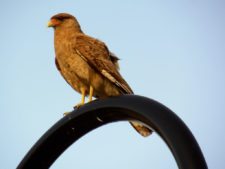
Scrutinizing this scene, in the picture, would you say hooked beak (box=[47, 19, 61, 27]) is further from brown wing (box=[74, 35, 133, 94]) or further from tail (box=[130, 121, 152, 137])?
tail (box=[130, 121, 152, 137])

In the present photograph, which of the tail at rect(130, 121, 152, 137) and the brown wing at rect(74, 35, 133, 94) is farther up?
the brown wing at rect(74, 35, 133, 94)

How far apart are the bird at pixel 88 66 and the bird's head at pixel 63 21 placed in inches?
15.9

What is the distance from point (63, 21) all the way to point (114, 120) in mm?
4274

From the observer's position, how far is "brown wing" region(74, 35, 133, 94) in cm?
570

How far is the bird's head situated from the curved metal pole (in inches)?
158

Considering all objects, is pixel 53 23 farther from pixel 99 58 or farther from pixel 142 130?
pixel 142 130

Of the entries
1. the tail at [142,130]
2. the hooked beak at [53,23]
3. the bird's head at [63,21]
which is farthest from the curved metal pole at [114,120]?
the hooked beak at [53,23]

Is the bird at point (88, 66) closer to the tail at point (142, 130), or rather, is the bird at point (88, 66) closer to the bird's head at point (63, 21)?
the bird's head at point (63, 21)

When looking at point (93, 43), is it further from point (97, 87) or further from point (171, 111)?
point (171, 111)

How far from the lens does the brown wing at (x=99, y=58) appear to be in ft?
18.7

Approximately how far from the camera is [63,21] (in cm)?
709

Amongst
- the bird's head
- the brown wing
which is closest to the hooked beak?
the bird's head

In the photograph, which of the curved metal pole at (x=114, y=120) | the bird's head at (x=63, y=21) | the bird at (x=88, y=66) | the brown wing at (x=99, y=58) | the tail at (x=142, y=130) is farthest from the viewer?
the bird's head at (x=63, y=21)

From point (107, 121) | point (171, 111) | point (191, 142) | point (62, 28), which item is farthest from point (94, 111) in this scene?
point (62, 28)
